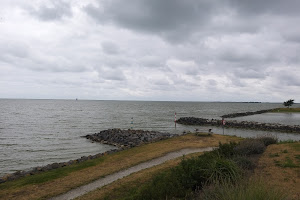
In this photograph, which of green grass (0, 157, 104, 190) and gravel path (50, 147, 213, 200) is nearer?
gravel path (50, 147, 213, 200)

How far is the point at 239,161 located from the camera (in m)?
9.45

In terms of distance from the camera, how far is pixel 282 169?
927cm

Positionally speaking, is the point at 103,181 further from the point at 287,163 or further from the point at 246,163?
the point at 287,163

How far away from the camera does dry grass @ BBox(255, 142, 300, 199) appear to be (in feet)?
24.5

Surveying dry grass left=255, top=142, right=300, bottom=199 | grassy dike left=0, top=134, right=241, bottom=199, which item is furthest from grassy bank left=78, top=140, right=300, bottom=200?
grassy dike left=0, top=134, right=241, bottom=199

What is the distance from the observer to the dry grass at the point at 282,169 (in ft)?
24.5

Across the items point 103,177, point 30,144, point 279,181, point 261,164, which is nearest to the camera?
point 279,181

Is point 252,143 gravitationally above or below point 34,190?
above

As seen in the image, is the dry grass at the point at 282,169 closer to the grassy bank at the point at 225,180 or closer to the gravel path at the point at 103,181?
the grassy bank at the point at 225,180

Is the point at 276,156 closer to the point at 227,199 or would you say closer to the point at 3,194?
the point at 227,199

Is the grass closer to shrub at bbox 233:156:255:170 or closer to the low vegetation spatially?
the low vegetation

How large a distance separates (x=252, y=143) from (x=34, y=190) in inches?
501

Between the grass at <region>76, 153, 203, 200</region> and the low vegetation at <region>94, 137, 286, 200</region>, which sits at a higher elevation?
the low vegetation at <region>94, 137, 286, 200</region>

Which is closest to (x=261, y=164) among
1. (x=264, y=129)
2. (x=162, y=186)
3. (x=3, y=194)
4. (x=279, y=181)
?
(x=279, y=181)
